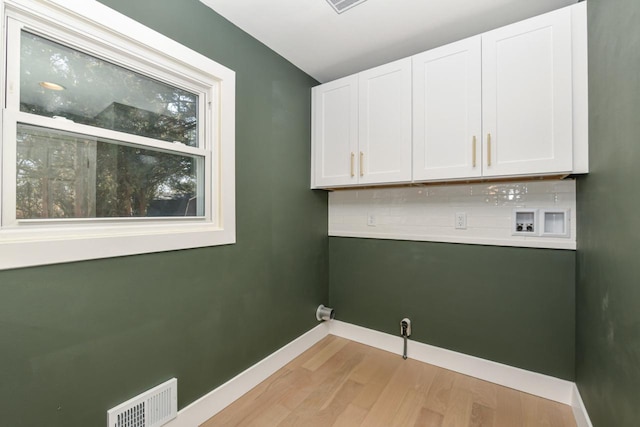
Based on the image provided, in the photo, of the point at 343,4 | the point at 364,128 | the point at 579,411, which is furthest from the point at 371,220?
the point at 579,411

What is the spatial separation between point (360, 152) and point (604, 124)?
4.35 ft

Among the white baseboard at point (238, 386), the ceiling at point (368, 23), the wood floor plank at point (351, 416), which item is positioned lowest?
the wood floor plank at point (351, 416)

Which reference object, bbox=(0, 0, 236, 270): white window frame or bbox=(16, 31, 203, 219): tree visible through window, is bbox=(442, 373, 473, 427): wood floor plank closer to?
bbox=(0, 0, 236, 270): white window frame

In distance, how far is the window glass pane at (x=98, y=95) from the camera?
1.07 metres

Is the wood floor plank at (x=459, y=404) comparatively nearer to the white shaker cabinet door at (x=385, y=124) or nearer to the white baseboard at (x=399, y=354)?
the white baseboard at (x=399, y=354)

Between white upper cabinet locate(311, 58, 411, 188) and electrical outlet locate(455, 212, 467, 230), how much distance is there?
0.49m

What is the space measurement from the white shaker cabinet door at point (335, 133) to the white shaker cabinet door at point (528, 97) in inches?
35.5

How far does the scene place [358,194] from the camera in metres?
2.49

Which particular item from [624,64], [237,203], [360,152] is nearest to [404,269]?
[360,152]

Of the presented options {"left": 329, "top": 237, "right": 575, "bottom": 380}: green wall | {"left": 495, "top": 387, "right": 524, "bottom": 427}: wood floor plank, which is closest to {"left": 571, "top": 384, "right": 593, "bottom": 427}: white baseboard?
{"left": 329, "top": 237, "right": 575, "bottom": 380}: green wall

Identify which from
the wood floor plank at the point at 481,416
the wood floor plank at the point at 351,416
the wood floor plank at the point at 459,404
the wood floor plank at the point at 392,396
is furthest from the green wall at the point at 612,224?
the wood floor plank at the point at 351,416

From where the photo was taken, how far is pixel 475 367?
1934mm

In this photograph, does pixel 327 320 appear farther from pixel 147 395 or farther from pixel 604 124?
pixel 604 124

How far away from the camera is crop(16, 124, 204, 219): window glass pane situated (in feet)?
3.49
